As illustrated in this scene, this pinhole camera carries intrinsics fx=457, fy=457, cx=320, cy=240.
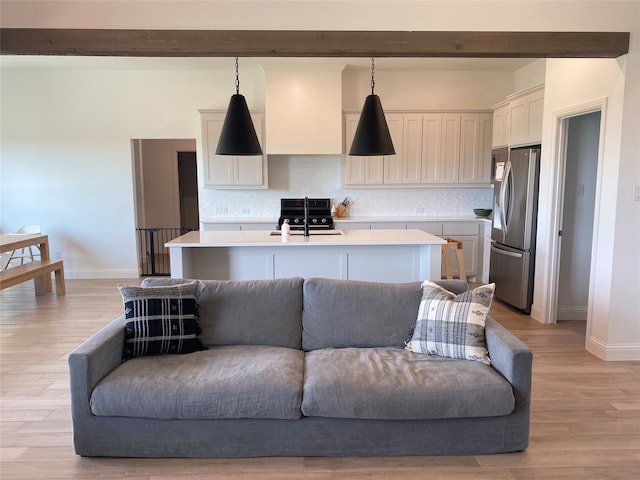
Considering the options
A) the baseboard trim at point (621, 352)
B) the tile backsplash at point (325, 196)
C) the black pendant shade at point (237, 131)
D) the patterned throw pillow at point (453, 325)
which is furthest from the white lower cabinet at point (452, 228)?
the patterned throw pillow at point (453, 325)

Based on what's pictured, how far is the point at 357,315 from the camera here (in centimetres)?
275

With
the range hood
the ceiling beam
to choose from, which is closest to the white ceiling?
the range hood

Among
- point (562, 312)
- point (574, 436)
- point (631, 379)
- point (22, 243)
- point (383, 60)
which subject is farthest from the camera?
point (383, 60)

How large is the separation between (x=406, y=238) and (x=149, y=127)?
13.7 feet

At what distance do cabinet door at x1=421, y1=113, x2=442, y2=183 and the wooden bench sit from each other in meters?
4.80

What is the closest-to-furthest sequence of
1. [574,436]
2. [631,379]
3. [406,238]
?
[574,436], [631,379], [406,238]

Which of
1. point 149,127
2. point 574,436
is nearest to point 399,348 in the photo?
point 574,436

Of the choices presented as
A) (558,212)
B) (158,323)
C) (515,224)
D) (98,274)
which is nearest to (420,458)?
(158,323)

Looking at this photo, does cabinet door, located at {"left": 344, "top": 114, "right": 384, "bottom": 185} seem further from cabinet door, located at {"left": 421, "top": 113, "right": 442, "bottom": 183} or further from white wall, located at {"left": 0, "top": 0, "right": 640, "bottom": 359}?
white wall, located at {"left": 0, "top": 0, "right": 640, "bottom": 359}

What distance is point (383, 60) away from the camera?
570 centimetres

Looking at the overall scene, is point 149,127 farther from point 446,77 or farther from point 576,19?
point 576,19

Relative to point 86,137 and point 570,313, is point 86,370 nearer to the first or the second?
point 570,313

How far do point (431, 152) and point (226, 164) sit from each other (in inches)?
108

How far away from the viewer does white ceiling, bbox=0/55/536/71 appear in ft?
18.4
